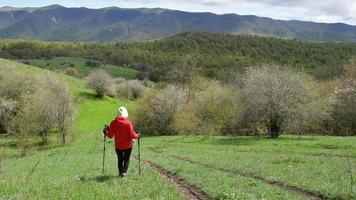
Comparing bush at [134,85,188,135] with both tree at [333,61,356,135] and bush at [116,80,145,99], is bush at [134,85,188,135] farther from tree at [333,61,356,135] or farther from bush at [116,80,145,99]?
bush at [116,80,145,99]

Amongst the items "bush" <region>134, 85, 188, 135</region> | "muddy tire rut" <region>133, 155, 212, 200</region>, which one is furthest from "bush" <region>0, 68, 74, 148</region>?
"muddy tire rut" <region>133, 155, 212, 200</region>

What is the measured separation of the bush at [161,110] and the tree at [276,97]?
917 inches

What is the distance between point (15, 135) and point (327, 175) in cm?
5411

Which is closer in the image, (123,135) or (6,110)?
(123,135)

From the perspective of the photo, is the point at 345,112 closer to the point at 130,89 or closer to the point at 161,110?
the point at 161,110

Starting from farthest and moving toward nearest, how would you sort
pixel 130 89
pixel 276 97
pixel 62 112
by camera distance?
pixel 130 89 < pixel 62 112 < pixel 276 97

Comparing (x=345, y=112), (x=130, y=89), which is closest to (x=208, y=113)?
(x=345, y=112)

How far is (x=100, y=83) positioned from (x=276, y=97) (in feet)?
273

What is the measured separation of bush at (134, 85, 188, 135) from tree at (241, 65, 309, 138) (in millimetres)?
23281

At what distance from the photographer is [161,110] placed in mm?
82688

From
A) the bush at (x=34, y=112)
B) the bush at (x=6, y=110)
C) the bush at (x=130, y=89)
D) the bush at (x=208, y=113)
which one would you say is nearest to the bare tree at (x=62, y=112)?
the bush at (x=34, y=112)

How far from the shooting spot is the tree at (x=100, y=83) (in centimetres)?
13412

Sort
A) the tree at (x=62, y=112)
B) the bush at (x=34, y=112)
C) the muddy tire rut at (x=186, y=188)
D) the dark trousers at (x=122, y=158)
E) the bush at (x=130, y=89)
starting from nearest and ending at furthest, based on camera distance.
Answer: the muddy tire rut at (x=186, y=188), the dark trousers at (x=122, y=158), the bush at (x=34, y=112), the tree at (x=62, y=112), the bush at (x=130, y=89)

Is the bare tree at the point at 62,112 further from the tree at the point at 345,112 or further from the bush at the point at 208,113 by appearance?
the tree at the point at 345,112
